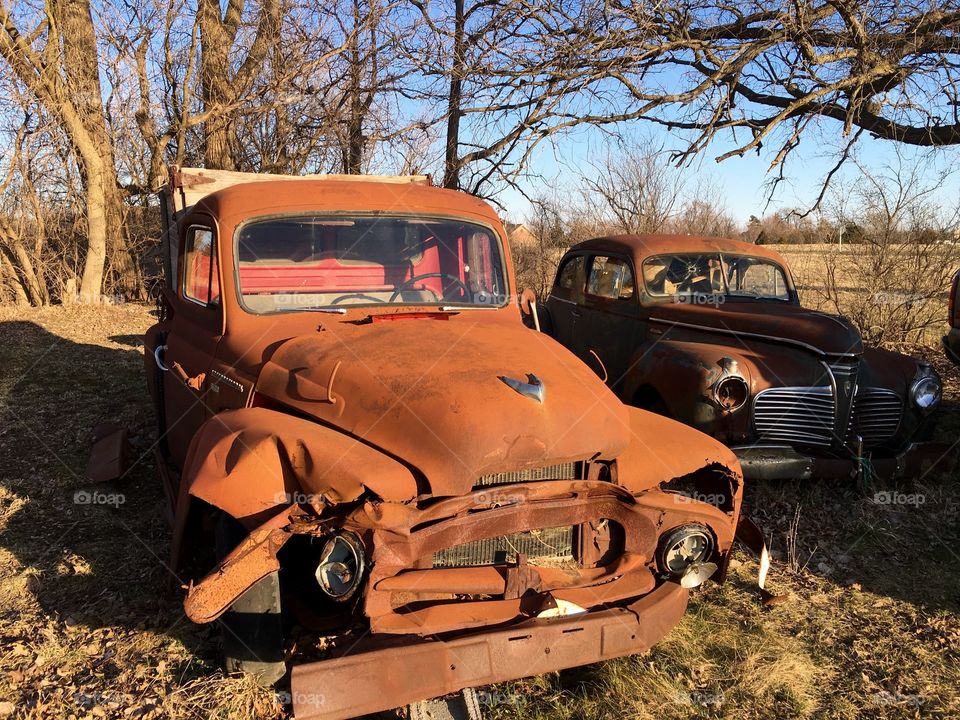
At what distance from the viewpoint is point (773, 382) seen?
5.04m

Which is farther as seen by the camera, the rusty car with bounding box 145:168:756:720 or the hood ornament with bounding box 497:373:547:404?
the hood ornament with bounding box 497:373:547:404

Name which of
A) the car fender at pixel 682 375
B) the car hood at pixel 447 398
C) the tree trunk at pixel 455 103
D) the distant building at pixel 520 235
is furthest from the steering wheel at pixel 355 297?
the distant building at pixel 520 235

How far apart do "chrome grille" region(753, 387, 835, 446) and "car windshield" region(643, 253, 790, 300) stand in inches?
63.6

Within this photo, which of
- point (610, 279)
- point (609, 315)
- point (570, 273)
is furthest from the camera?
point (570, 273)

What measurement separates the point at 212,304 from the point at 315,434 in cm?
151

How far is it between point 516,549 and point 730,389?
2709 mm

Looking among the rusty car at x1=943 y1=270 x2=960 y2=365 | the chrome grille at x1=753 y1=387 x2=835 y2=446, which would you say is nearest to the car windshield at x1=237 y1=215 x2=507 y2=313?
the chrome grille at x1=753 y1=387 x2=835 y2=446

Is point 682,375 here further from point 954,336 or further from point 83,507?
point 83,507

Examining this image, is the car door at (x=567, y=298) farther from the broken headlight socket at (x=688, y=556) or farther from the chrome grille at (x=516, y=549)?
the chrome grille at (x=516, y=549)

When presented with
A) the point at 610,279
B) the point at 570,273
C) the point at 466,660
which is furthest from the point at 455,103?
the point at 466,660

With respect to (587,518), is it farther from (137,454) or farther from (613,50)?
(613,50)

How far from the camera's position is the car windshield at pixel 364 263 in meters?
3.74

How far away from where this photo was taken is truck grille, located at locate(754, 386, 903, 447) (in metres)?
5.00

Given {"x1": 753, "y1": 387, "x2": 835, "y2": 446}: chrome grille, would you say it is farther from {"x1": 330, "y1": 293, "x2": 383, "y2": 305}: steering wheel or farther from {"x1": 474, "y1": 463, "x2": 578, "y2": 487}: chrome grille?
{"x1": 330, "y1": 293, "x2": 383, "y2": 305}: steering wheel
